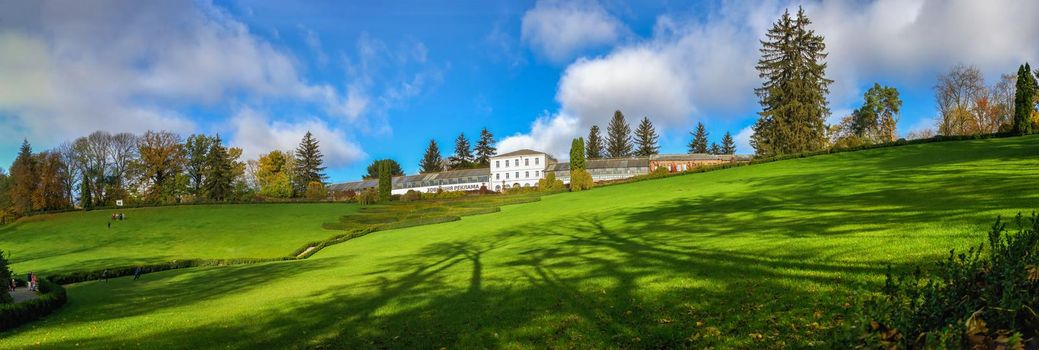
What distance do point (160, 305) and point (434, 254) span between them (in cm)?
908

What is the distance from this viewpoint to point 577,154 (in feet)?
188

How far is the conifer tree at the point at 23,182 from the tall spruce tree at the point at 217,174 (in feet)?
58.8

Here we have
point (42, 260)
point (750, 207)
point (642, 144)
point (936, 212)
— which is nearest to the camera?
point (936, 212)

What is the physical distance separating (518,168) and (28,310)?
88324 mm

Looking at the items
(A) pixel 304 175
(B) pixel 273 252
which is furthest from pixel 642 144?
(B) pixel 273 252

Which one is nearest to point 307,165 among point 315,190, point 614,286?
point 315,190

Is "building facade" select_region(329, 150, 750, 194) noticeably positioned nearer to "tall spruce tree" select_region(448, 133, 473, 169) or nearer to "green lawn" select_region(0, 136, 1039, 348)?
"tall spruce tree" select_region(448, 133, 473, 169)

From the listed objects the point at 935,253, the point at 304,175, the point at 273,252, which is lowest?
the point at 273,252

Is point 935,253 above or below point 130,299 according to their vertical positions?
above

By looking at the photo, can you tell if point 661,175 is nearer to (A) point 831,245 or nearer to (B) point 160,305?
(A) point 831,245

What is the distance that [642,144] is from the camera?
351ft

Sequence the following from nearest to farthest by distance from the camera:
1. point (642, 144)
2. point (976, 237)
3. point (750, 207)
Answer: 1. point (976, 237)
2. point (750, 207)
3. point (642, 144)

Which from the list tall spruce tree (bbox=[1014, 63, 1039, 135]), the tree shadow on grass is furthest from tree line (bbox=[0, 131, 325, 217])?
tall spruce tree (bbox=[1014, 63, 1039, 135])

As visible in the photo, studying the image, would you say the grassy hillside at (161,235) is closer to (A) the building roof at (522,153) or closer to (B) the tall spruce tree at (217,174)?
(B) the tall spruce tree at (217,174)
